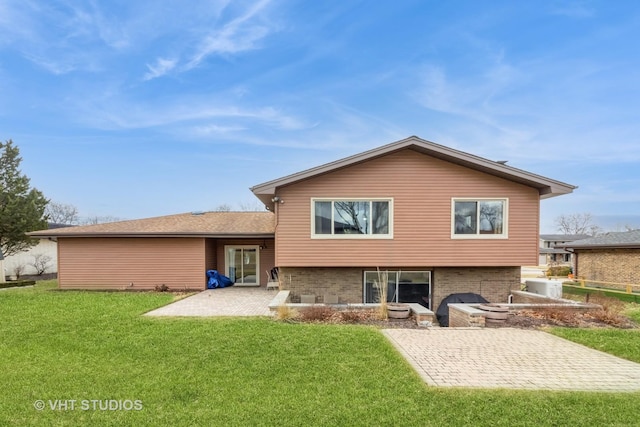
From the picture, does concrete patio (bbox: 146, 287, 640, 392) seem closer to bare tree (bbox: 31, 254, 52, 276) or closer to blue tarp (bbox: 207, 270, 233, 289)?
blue tarp (bbox: 207, 270, 233, 289)

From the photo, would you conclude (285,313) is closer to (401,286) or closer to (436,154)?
(401,286)

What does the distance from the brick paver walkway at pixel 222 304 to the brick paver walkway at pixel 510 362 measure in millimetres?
4410

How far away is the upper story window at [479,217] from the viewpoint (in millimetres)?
11359

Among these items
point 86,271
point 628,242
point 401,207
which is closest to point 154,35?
point 86,271

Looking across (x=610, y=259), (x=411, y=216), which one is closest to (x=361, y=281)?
(x=411, y=216)

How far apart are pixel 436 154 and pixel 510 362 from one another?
733cm

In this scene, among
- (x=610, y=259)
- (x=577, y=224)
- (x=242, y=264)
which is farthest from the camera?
(x=577, y=224)

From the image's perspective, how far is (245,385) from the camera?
4.48m

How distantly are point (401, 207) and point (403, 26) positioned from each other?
10.1 metres

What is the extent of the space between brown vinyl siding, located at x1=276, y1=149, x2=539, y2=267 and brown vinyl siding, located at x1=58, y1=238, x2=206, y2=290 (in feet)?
18.2

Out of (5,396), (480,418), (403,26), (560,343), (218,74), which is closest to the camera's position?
(480,418)

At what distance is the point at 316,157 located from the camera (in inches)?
1153

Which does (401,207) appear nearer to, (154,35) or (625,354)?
(625,354)

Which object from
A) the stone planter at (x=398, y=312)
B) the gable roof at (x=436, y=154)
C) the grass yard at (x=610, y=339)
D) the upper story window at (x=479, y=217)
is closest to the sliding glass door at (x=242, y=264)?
the gable roof at (x=436, y=154)
